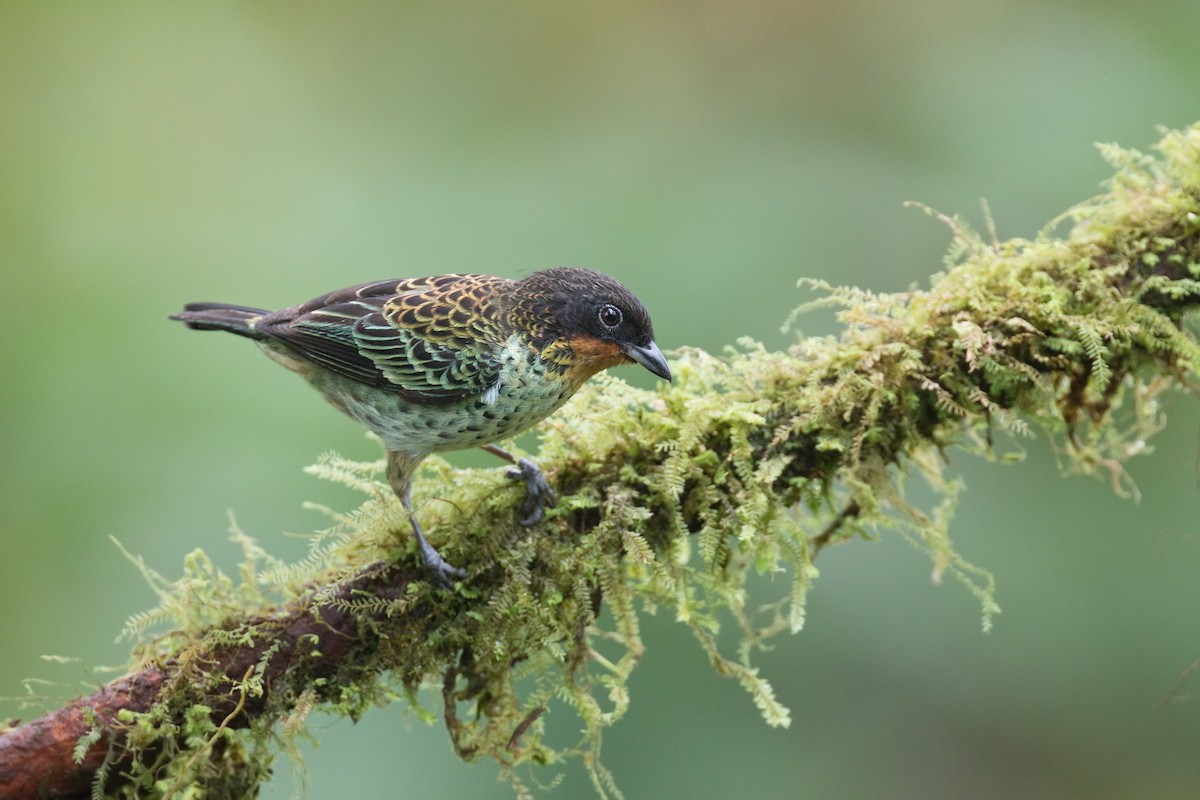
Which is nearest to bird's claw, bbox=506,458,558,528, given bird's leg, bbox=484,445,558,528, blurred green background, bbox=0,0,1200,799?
bird's leg, bbox=484,445,558,528

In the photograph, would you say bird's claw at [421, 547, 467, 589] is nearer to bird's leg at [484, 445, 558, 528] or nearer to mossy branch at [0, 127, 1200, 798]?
mossy branch at [0, 127, 1200, 798]

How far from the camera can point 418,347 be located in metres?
2.99

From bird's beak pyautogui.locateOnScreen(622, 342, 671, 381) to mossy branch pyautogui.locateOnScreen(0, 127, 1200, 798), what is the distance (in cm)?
9

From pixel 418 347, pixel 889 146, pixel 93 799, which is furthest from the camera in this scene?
pixel 889 146

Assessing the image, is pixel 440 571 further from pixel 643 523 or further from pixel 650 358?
pixel 650 358

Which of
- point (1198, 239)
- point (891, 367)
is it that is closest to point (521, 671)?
point (891, 367)

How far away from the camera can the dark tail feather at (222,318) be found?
10.8 feet

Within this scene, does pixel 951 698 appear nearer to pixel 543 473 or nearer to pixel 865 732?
pixel 865 732

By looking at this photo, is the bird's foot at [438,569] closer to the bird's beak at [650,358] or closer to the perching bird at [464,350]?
the perching bird at [464,350]

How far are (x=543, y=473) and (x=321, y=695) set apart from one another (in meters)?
0.80

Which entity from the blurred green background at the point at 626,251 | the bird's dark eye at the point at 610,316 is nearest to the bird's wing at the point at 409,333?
the bird's dark eye at the point at 610,316

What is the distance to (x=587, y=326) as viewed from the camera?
9.79ft

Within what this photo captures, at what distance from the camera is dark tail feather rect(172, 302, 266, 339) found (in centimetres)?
330

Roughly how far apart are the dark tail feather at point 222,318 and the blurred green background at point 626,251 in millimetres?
714
